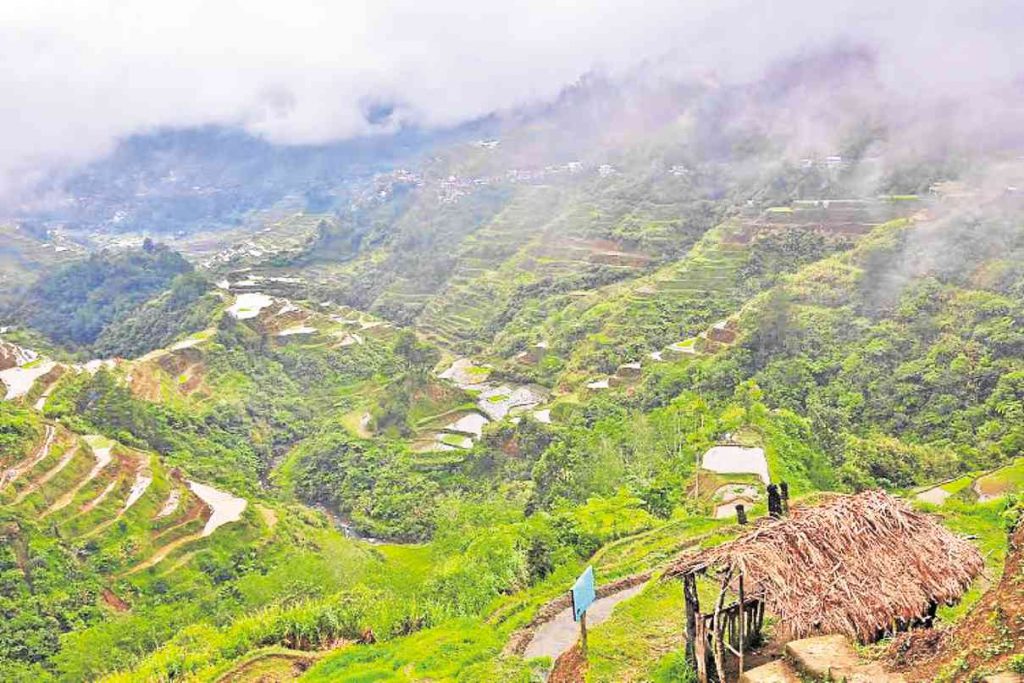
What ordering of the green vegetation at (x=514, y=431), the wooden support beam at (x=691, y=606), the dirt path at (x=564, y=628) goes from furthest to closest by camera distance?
1. the green vegetation at (x=514, y=431)
2. the dirt path at (x=564, y=628)
3. the wooden support beam at (x=691, y=606)

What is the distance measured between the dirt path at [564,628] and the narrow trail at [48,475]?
1786 cm

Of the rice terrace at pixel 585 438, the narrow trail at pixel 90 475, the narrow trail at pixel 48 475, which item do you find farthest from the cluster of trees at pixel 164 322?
the narrow trail at pixel 48 475

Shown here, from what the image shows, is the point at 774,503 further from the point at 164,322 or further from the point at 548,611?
the point at 164,322

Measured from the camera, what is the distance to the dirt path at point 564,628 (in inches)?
467

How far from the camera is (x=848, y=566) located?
24.7ft

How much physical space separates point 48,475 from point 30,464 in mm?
712

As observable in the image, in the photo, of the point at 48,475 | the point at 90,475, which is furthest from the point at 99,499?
the point at 48,475

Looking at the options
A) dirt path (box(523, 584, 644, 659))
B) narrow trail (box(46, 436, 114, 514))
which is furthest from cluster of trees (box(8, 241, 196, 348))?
dirt path (box(523, 584, 644, 659))

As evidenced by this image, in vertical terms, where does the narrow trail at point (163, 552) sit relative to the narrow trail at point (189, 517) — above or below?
below

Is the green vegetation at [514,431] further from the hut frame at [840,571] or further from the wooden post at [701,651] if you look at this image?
the hut frame at [840,571]

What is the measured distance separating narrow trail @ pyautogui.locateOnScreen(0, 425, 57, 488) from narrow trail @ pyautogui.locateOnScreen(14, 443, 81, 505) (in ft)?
1.58

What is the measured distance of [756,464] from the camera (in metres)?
21.1

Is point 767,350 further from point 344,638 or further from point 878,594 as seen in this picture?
point 878,594

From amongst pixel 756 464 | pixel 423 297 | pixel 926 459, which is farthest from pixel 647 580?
pixel 423 297
